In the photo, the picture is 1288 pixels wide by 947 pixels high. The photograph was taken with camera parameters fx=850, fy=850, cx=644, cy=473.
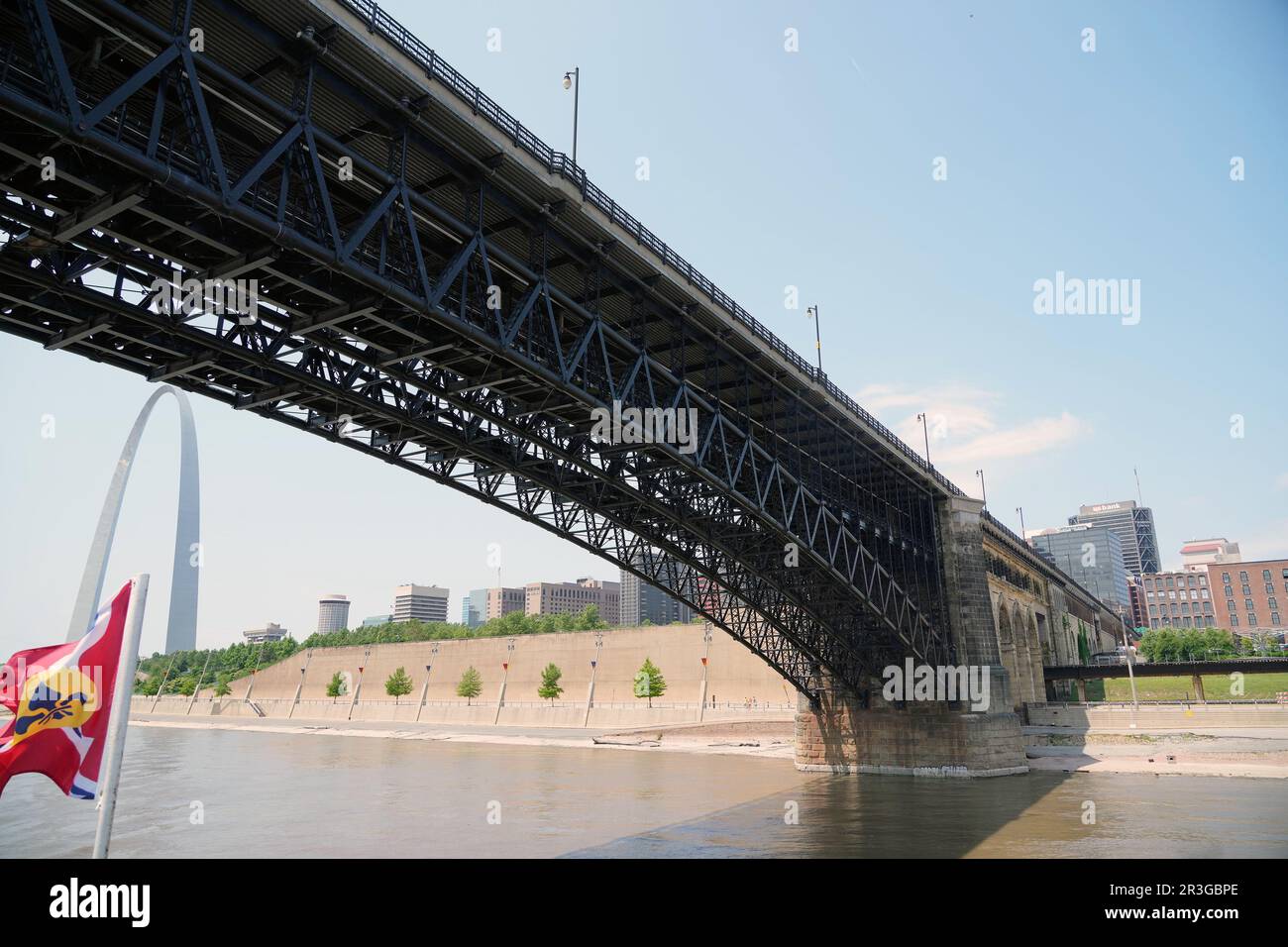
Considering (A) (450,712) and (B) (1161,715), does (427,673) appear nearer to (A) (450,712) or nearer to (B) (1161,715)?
(A) (450,712)

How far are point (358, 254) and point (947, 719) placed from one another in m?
39.6

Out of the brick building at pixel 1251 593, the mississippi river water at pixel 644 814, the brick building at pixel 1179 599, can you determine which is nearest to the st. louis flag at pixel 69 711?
the mississippi river water at pixel 644 814

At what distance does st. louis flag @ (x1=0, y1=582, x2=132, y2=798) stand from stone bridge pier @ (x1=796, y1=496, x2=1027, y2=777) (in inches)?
1726

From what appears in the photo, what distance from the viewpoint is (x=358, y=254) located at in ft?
61.9

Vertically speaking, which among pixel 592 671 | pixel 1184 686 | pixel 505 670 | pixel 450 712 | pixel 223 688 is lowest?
pixel 450 712

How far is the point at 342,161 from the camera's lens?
17.2m

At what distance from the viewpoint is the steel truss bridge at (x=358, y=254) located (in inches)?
551

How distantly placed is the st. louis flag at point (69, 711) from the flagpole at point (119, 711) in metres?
0.14

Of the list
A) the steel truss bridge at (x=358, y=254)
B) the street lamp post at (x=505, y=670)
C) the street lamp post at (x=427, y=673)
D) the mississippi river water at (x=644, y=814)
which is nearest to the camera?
the steel truss bridge at (x=358, y=254)

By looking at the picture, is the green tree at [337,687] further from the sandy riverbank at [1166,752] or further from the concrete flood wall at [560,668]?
the sandy riverbank at [1166,752]

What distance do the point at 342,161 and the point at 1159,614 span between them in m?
178

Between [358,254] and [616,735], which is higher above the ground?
Result: [358,254]

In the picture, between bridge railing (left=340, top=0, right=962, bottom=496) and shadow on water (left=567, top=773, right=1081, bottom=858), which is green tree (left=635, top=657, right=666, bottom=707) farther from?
bridge railing (left=340, top=0, right=962, bottom=496)

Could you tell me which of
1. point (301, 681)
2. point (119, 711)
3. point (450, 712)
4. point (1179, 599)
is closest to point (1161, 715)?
point (119, 711)
